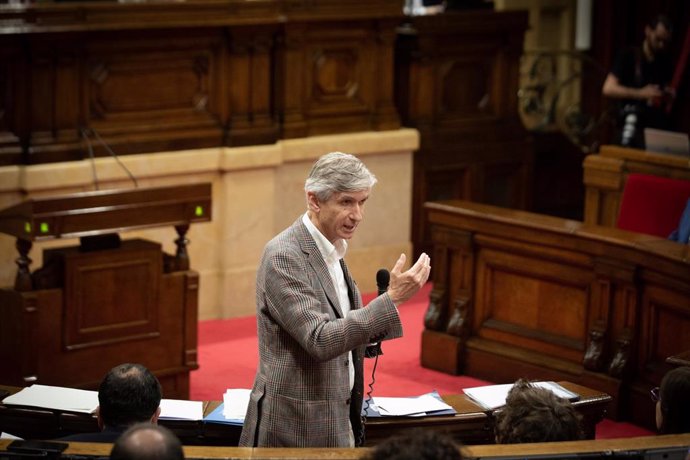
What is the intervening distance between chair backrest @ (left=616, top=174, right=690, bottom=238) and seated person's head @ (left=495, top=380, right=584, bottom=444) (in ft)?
12.1

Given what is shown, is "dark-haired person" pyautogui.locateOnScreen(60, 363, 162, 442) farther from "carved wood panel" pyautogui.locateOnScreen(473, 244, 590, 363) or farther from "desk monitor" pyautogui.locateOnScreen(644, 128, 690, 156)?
"desk monitor" pyautogui.locateOnScreen(644, 128, 690, 156)

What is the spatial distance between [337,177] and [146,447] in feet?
3.71

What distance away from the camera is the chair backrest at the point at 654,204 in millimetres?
6910

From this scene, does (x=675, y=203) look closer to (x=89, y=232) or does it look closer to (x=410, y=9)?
(x=89, y=232)

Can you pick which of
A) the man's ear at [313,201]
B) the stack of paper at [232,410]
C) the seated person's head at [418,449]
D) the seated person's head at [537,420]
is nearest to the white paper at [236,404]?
the stack of paper at [232,410]

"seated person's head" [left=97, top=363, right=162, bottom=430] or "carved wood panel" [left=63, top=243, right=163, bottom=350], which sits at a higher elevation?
"seated person's head" [left=97, top=363, right=162, bottom=430]

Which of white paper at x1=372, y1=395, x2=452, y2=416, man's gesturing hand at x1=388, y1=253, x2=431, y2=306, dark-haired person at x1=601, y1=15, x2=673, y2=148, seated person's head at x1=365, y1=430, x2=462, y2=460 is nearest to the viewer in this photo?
seated person's head at x1=365, y1=430, x2=462, y2=460

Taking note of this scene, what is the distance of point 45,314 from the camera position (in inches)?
230

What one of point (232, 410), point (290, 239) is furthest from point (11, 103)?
point (290, 239)

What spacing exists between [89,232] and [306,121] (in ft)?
8.78

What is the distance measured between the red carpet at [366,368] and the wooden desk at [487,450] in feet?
8.59

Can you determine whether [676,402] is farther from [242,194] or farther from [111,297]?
[242,194]

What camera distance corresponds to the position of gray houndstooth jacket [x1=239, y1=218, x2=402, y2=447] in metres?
3.58

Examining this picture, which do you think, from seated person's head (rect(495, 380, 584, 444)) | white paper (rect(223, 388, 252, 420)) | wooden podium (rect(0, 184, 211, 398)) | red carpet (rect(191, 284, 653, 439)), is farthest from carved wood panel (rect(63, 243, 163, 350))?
seated person's head (rect(495, 380, 584, 444))
